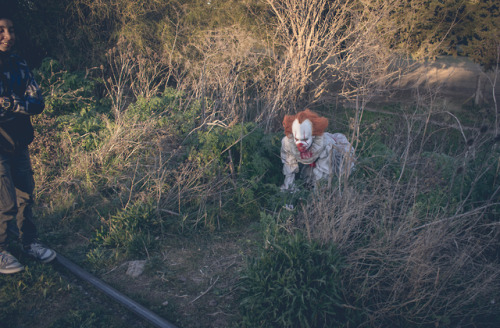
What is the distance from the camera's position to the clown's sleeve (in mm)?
4539

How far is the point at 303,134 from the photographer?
4.24 metres

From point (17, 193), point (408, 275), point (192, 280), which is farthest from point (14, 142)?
point (408, 275)

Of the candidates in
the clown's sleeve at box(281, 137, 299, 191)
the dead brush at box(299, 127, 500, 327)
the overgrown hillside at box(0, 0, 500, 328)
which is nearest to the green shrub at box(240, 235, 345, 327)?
the overgrown hillside at box(0, 0, 500, 328)

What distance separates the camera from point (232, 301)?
308 centimetres

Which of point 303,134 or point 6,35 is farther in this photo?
point 303,134

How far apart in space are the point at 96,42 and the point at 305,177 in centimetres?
641

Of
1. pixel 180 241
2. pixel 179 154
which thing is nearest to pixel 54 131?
pixel 179 154

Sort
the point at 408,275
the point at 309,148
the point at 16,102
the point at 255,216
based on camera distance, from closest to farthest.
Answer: the point at 408,275 < the point at 16,102 < the point at 309,148 < the point at 255,216

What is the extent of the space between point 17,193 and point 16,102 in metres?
0.91

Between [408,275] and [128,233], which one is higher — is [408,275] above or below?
above

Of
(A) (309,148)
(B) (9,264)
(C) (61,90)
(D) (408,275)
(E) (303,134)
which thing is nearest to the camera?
(D) (408,275)

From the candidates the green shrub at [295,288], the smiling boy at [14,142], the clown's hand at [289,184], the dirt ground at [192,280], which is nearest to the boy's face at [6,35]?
the smiling boy at [14,142]

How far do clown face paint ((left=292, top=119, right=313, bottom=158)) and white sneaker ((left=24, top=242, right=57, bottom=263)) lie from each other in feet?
9.45

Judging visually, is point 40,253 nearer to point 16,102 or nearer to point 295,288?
point 16,102
